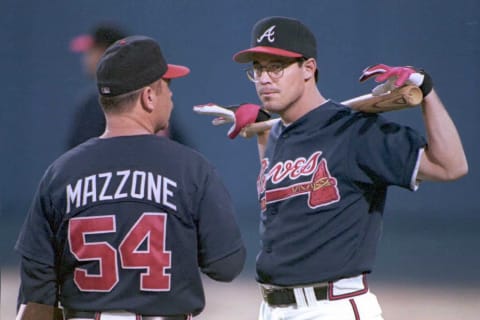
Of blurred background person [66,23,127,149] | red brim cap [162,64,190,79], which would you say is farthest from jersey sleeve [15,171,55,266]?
blurred background person [66,23,127,149]

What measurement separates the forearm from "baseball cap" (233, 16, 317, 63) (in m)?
0.53

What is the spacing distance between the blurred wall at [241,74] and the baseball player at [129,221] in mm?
4394

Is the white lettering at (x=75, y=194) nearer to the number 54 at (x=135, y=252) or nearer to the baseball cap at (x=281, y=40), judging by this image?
the number 54 at (x=135, y=252)

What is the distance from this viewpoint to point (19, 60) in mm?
7637

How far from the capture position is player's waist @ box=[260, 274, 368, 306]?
8.95 feet

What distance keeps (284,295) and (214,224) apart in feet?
2.31

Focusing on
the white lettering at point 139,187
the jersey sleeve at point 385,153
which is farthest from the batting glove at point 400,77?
the white lettering at point 139,187

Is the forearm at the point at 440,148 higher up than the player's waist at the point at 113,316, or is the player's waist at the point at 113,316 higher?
the forearm at the point at 440,148

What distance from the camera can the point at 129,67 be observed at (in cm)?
222

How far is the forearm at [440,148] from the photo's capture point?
2.59 m

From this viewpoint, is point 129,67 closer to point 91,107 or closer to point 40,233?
point 40,233

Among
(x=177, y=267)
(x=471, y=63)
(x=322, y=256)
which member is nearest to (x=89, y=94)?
(x=322, y=256)

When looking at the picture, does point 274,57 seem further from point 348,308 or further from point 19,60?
point 19,60

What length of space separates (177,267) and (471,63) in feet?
17.4
